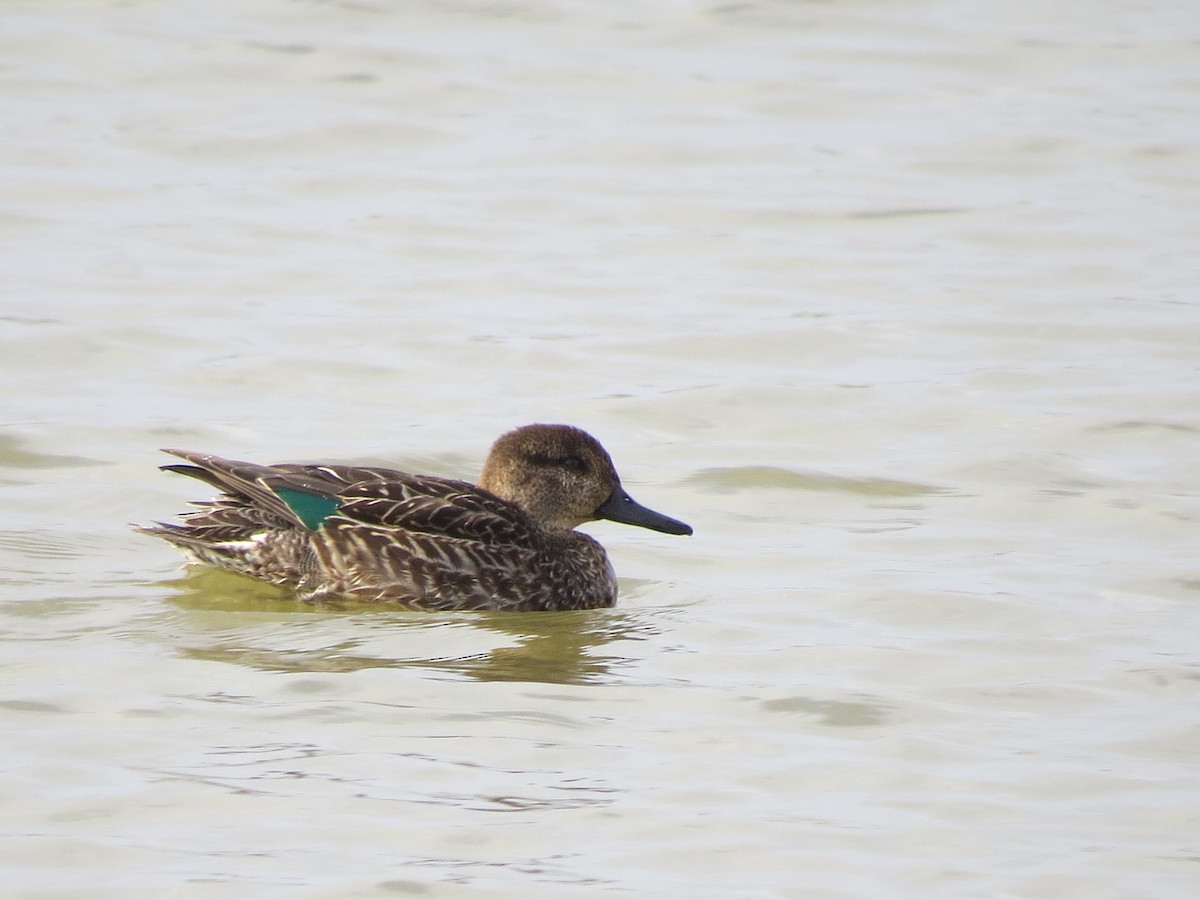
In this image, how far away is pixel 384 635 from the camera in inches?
347

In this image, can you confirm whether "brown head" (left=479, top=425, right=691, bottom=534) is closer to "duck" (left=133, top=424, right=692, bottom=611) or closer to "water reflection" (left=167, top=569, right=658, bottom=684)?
"duck" (left=133, top=424, right=692, bottom=611)

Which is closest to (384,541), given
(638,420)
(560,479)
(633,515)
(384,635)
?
(384,635)

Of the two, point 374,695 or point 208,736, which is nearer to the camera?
point 208,736

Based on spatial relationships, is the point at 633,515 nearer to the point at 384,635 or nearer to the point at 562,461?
the point at 562,461

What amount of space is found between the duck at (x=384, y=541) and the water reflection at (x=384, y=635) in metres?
0.09

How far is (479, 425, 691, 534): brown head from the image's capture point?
9844mm

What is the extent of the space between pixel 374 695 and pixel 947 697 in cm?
212

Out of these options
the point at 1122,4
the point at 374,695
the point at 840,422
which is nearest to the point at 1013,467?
the point at 840,422

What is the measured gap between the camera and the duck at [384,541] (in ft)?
30.6

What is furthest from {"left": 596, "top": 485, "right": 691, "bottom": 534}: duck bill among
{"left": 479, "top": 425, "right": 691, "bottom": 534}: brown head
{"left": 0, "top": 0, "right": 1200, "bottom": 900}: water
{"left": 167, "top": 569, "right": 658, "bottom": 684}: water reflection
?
{"left": 167, "top": 569, "right": 658, "bottom": 684}: water reflection

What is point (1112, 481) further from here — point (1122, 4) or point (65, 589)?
point (1122, 4)

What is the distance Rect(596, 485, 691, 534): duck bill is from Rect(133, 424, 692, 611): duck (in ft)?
0.04

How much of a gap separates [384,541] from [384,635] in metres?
0.65

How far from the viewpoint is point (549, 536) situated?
980cm
